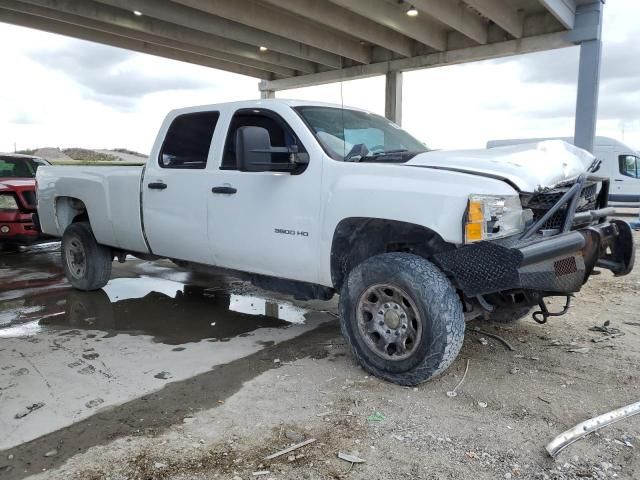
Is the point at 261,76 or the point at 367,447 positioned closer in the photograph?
the point at 367,447

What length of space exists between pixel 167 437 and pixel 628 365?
335 cm

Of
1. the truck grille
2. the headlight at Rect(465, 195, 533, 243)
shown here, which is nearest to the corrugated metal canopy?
the truck grille

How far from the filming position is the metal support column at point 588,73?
1439 centimetres

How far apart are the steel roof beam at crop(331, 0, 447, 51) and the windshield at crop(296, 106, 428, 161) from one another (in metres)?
8.55

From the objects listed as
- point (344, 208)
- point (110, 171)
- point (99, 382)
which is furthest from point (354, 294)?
point (110, 171)

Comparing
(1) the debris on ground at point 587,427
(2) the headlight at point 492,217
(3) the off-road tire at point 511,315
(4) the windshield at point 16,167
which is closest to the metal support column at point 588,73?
(3) the off-road tire at point 511,315

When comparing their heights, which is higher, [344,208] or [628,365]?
[344,208]

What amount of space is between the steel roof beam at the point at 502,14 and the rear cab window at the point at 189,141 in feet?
33.4

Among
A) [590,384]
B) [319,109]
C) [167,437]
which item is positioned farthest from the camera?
[319,109]

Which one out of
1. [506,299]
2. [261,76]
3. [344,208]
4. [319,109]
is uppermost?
[261,76]

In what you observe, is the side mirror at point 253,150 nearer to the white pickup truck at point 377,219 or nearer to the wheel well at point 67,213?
the white pickup truck at point 377,219

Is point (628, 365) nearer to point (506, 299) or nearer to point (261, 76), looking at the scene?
point (506, 299)

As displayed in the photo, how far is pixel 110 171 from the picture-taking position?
570cm

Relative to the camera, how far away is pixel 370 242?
3939mm
